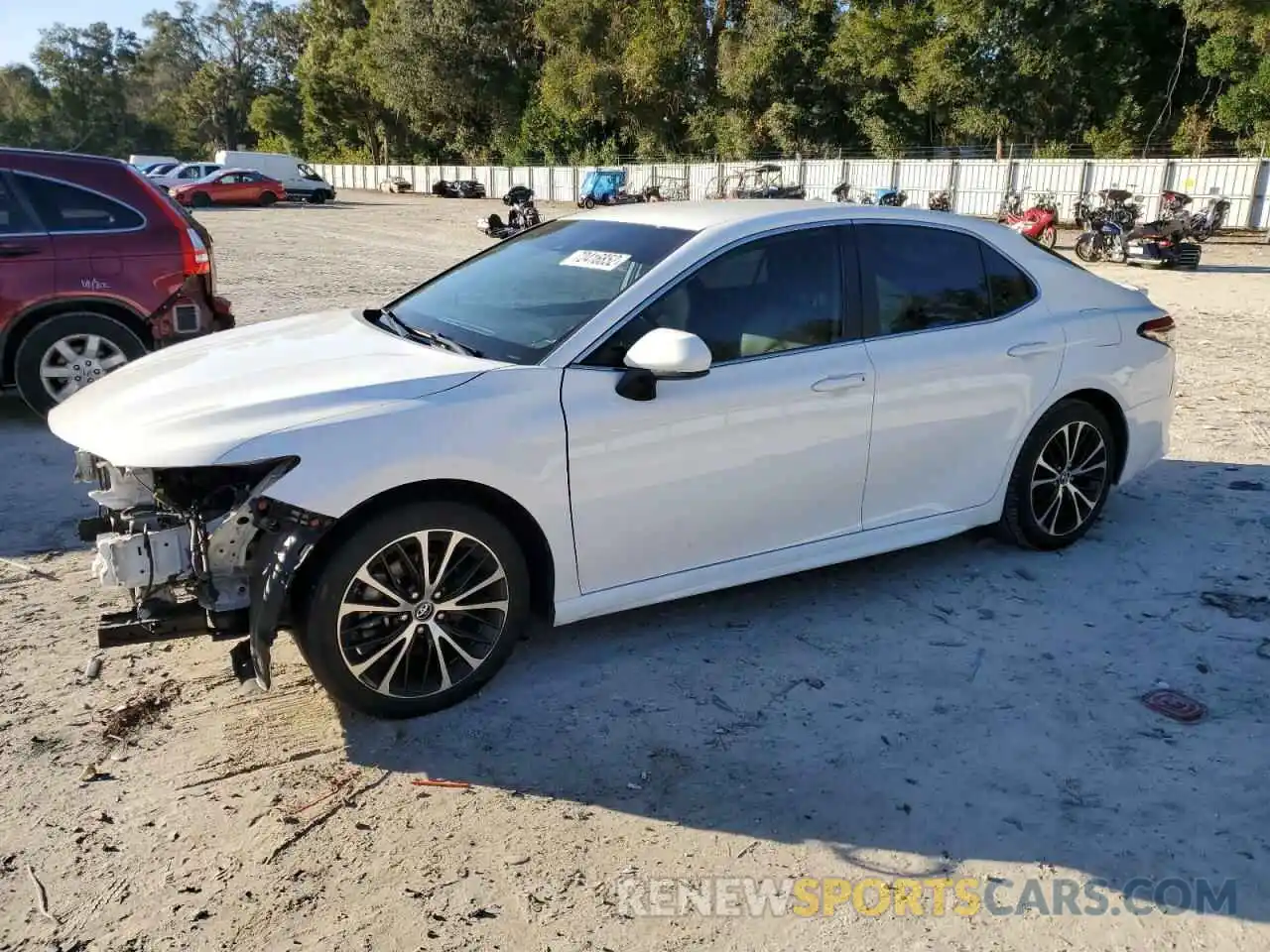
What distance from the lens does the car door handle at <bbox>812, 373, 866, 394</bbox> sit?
4.00 m

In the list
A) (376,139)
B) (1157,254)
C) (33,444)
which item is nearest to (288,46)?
(376,139)

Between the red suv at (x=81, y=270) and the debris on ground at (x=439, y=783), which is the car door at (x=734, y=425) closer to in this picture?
the debris on ground at (x=439, y=783)

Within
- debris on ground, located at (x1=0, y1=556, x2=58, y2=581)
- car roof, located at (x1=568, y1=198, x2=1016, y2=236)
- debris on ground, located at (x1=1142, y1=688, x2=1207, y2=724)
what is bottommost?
debris on ground, located at (x1=1142, y1=688, x2=1207, y2=724)

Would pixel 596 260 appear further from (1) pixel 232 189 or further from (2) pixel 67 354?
(1) pixel 232 189

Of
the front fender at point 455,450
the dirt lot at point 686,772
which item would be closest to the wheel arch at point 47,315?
the dirt lot at point 686,772

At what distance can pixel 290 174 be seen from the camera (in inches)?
1764

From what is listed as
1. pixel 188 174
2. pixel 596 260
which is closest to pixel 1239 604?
pixel 596 260

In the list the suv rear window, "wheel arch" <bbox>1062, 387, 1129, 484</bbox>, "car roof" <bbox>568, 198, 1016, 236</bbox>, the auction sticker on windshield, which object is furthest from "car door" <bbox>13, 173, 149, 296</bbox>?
"wheel arch" <bbox>1062, 387, 1129, 484</bbox>

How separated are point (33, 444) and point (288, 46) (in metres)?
95.2

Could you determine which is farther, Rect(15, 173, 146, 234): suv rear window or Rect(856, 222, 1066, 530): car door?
Rect(15, 173, 146, 234): suv rear window

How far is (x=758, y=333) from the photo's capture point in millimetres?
3982

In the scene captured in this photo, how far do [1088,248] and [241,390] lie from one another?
1892 cm

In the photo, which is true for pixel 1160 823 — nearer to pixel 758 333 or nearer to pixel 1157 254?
pixel 758 333

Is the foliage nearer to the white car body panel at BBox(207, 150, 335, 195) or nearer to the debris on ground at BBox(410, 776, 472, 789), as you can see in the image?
the white car body panel at BBox(207, 150, 335, 195)
